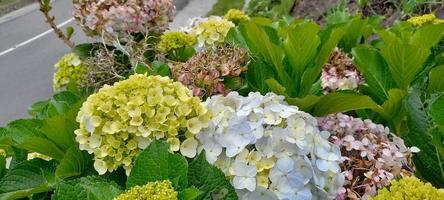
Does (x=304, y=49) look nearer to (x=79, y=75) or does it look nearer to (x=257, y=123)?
(x=257, y=123)

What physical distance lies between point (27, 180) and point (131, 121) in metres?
0.37

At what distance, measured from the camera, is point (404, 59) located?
2.03 meters

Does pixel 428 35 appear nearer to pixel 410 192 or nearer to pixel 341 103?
pixel 341 103

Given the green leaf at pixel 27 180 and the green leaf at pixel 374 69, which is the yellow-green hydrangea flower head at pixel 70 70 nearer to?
the green leaf at pixel 27 180

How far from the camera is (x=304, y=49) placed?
6.48 ft

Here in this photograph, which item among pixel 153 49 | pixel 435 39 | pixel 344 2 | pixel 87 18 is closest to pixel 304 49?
pixel 435 39

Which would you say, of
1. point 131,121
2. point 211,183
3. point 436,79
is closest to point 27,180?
point 131,121

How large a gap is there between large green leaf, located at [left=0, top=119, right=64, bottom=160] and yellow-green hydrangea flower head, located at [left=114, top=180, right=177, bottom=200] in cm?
51

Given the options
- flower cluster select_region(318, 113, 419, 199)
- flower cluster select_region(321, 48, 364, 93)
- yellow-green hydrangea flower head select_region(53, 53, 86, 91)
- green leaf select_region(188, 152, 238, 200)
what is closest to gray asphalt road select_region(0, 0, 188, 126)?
yellow-green hydrangea flower head select_region(53, 53, 86, 91)

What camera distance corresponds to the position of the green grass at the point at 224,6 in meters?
14.4

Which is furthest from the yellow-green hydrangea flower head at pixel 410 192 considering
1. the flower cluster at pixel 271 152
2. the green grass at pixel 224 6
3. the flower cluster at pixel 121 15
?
the green grass at pixel 224 6

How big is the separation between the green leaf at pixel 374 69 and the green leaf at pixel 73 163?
88cm

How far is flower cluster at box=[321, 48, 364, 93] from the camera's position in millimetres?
2307

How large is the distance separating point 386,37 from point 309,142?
3.42 ft
